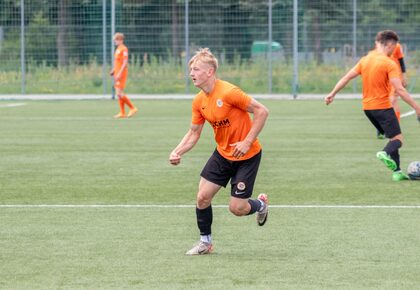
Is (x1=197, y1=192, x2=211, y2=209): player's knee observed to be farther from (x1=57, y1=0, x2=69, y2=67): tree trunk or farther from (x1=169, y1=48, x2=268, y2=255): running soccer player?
(x1=57, y1=0, x2=69, y2=67): tree trunk

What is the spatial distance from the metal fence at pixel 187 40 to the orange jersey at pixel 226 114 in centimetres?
2808

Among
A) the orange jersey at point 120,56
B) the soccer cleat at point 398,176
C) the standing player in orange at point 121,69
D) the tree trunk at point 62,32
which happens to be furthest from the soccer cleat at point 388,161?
the tree trunk at point 62,32

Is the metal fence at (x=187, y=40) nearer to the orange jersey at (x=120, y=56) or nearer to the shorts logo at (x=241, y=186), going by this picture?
the orange jersey at (x=120, y=56)

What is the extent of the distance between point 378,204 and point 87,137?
9978mm

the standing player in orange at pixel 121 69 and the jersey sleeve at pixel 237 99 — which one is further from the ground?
the jersey sleeve at pixel 237 99

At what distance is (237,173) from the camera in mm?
8922

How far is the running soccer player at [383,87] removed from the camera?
13.7m

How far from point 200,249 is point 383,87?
19.5 feet

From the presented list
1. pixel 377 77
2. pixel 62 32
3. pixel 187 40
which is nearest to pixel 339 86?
pixel 377 77

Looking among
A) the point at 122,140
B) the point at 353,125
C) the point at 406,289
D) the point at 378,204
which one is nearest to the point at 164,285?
the point at 406,289

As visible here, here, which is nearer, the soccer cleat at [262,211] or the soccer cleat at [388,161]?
the soccer cleat at [262,211]

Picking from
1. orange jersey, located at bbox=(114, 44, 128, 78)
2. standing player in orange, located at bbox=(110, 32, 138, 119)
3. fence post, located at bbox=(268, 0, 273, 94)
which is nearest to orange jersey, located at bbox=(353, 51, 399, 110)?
standing player in orange, located at bbox=(110, 32, 138, 119)

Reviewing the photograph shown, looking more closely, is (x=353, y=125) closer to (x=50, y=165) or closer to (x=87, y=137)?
(x=87, y=137)

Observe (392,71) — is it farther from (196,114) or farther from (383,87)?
(196,114)
